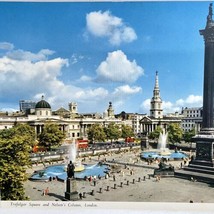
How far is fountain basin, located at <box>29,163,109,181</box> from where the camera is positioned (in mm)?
22734

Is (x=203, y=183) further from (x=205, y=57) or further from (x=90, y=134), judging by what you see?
(x=90, y=134)

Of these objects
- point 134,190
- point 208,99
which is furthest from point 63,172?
point 208,99

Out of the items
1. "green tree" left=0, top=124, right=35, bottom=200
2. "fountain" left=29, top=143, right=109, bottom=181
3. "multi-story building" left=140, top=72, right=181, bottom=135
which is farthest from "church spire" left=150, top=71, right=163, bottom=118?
"green tree" left=0, top=124, right=35, bottom=200

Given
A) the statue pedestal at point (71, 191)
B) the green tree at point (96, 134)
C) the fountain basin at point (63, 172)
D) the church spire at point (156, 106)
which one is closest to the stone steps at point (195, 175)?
the fountain basin at point (63, 172)

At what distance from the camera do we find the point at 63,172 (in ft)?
82.3

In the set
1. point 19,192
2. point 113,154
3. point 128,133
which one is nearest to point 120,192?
point 19,192

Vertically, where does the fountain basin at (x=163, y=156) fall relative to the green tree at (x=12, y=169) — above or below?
below

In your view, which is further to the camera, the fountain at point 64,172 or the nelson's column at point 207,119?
the fountain at point 64,172

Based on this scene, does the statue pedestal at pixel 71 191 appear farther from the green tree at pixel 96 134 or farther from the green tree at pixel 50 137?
the green tree at pixel 96 134

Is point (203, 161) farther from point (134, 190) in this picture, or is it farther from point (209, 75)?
point (134, 190)

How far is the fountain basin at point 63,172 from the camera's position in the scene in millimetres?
22734

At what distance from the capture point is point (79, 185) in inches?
806

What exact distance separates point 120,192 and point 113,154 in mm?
18242

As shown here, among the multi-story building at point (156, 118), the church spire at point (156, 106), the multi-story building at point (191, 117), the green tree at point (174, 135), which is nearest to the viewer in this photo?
the green tree at point (174, 135)
